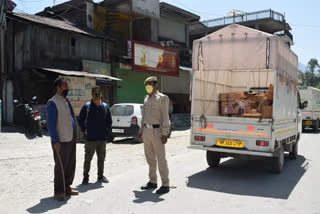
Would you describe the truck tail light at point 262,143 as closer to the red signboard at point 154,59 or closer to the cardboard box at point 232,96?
the cardboard box at point 232,96

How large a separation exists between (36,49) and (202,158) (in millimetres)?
10551

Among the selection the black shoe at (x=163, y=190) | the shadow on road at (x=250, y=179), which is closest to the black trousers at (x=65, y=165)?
the black shoe at (x=163, y=190)

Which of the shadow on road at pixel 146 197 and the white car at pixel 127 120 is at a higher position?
the white car at pixel 127 120

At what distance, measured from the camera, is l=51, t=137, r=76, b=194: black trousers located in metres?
5.27

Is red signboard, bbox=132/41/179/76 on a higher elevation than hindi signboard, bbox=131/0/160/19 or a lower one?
lower

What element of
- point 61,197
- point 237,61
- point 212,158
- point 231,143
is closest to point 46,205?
point 61,197

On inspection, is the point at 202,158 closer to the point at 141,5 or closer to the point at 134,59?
the point at 134,59

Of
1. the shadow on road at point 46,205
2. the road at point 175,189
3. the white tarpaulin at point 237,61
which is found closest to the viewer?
the shadow on road at point 46,205

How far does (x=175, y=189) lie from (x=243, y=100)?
3.80 m

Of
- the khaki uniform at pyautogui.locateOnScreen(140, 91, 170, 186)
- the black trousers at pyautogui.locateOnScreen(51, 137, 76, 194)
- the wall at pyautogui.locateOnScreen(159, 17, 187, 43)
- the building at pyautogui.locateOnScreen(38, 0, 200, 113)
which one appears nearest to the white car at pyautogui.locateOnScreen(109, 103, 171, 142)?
the khaki uniform at pyautogui.locateOnScreen(140, 91, 170, 186)

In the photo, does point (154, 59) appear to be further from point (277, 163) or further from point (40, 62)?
point (277, 163)

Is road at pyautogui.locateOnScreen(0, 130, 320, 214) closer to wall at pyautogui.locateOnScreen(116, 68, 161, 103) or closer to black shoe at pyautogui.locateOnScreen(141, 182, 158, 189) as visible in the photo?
black shoe at pyautogui.locateOnScreen(141, 182, 158, 189)

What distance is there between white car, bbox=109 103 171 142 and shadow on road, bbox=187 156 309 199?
4.56 meters

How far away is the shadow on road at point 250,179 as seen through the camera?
5977 mm
